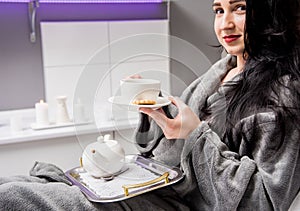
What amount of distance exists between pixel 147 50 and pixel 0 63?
4.81 feet

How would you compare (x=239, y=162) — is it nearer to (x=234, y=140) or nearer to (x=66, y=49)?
(x=234, y=140)

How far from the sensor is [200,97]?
3.12 ft

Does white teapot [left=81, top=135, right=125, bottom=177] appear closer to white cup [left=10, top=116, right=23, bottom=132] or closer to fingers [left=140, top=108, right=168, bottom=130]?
fingers [left=140, top=108, right=168, bottom=130]

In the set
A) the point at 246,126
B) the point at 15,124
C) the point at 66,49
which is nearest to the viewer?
the point at 246,126

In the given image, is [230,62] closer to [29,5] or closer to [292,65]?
[292,65]

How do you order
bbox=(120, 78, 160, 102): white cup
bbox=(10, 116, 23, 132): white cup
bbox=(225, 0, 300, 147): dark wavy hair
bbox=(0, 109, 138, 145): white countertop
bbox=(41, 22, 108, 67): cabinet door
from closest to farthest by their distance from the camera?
bbox=(120, 78, 160, 102): white cup < bbox=(225, 0, 300, 147): dark wavy hair < bbox=(0, 109, 138, 145): white countertop < bbox=(10, 116, 23, 132): white cup < bbox=(41, 22, 108, 67): cabinet door

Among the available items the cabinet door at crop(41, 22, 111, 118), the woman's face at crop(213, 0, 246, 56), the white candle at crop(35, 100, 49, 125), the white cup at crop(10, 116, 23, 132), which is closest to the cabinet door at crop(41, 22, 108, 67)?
the cabinet door at crop(41, 22, 111, 118)

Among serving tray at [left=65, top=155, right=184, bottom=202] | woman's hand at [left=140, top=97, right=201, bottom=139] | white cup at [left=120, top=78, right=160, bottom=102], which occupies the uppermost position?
white cup at [left=120, top=78, right=160, bottom=102]

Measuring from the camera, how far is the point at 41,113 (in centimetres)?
196

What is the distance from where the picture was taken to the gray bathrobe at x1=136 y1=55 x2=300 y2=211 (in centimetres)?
78

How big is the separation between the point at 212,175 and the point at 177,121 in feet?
0.47

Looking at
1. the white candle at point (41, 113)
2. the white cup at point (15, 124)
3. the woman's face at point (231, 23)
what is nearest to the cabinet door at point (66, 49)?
the white candle at point (41, 113)

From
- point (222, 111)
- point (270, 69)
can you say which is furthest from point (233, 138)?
point (270, 69)

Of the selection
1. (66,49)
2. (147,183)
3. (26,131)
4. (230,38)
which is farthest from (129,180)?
(66,49)
